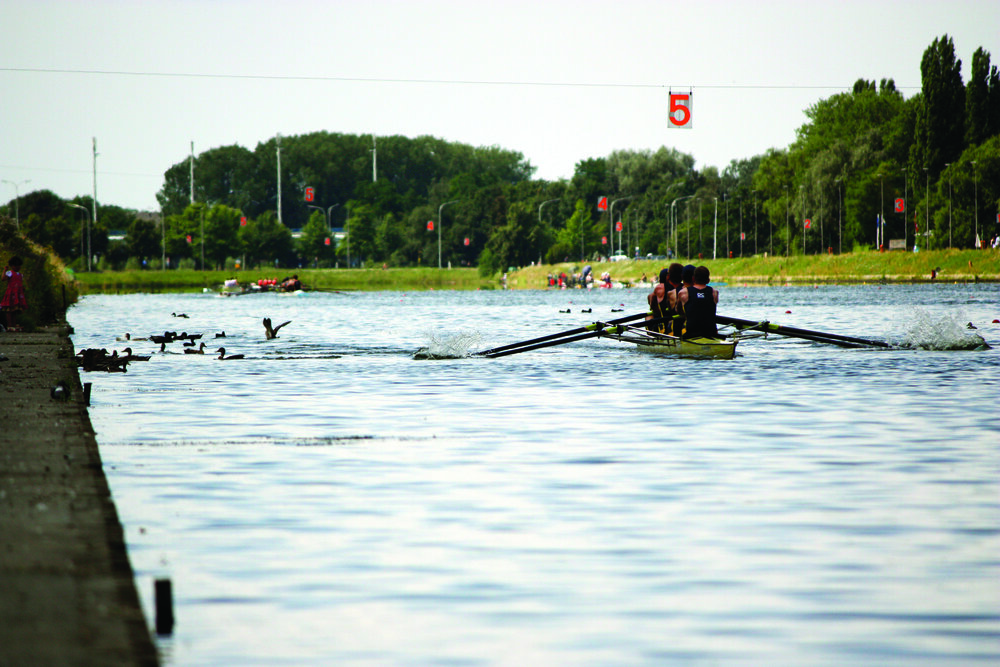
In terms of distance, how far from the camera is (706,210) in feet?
505

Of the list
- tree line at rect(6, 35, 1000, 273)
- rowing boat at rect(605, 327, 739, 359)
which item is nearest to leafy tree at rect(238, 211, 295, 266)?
tree line at rect(6, 35, 1000, 273)

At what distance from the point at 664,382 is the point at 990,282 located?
73782mm

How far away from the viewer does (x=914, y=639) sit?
671cm

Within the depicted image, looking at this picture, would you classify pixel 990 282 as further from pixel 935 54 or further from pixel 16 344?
pixel 16 344

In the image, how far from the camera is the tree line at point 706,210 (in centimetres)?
9862

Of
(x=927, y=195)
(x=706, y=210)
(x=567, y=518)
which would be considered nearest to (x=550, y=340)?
(x=567, y=518)

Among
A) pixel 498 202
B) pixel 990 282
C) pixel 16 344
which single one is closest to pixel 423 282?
pixel 498 202

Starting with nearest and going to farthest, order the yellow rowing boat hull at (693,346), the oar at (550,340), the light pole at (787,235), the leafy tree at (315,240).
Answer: the yellow rowing boat hull at (693,346)
the oar at (550,340)
the light pole at (787,235)
the leafy tree at (315,240)

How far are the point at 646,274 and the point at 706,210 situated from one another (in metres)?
32.7

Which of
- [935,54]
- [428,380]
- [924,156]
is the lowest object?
[428,380]

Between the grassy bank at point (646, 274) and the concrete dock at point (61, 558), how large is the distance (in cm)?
7264

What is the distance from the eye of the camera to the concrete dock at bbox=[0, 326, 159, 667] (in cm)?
568

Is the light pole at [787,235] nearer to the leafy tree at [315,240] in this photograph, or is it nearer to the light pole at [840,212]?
the light pole at [840,212]

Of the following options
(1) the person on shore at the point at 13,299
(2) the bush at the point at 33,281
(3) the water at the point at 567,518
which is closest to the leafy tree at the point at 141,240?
(2) the bush at the point at 33,281
